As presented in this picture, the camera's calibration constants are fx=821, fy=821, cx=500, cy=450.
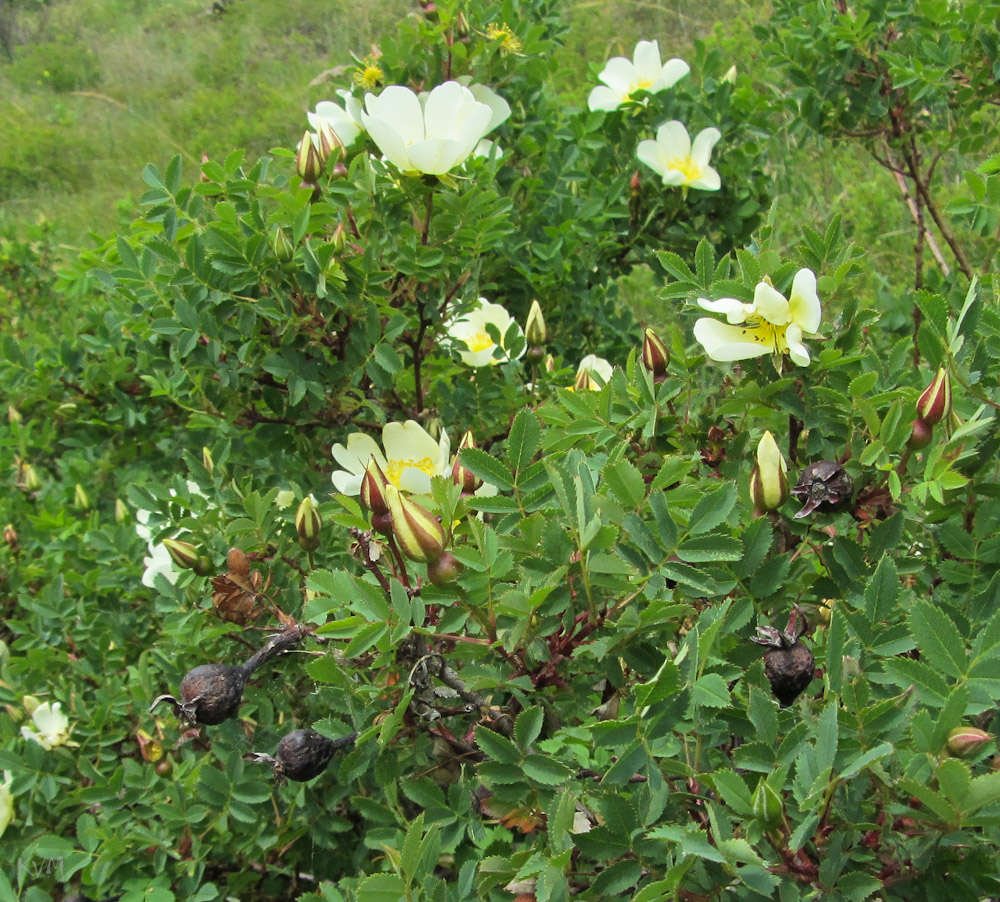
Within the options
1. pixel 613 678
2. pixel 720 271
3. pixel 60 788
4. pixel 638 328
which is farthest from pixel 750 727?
pixel 638 328

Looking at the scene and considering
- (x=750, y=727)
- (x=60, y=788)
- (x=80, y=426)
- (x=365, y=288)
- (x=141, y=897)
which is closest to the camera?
(x=750, y=727)

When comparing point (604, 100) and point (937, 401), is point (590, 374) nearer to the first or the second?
point (937, 401)

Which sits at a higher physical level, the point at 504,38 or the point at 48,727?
the point at 504,38

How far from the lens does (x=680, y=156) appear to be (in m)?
1.69

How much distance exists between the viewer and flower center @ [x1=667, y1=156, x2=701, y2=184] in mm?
1679

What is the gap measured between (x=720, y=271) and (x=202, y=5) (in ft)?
30.7

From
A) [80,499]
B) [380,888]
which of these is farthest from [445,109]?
[80,499]

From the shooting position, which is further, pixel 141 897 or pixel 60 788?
pixel 60 788

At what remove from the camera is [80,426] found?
1.99 m

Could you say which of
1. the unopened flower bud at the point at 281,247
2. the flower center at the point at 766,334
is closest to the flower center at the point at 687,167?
the unopened flower bud at the point at 281,247

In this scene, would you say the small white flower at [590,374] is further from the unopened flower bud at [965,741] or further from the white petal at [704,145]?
the white petal at [704,145]

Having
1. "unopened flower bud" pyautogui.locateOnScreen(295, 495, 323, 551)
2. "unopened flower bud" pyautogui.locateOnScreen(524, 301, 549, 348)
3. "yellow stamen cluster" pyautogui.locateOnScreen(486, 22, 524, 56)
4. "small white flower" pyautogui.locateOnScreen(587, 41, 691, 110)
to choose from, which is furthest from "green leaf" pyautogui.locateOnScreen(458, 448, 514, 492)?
"small white flower" pyautogui.locateOnScreen(587, 41, 691, 110)

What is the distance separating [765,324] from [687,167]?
105 cm

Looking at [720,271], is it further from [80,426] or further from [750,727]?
[80,426]
